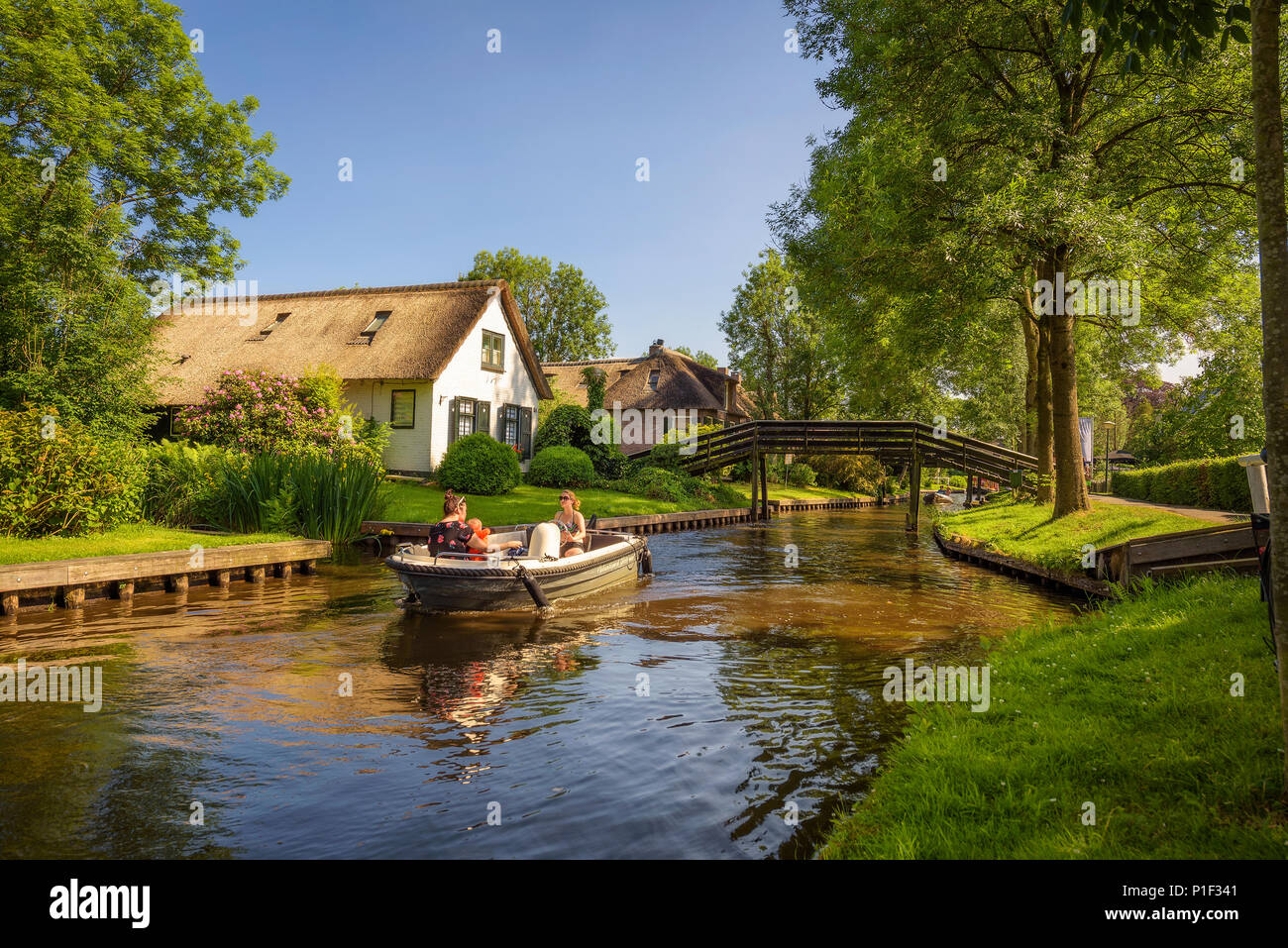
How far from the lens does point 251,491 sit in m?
16.5

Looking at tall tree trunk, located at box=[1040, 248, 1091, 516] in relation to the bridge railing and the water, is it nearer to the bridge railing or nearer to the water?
the water

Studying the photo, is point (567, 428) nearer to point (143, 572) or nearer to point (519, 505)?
point (519, 505)

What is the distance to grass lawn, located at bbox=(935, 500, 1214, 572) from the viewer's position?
537 inches

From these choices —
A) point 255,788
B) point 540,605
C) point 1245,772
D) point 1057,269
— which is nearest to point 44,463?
point 540,605

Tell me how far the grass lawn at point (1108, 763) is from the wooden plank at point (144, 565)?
11348 mm

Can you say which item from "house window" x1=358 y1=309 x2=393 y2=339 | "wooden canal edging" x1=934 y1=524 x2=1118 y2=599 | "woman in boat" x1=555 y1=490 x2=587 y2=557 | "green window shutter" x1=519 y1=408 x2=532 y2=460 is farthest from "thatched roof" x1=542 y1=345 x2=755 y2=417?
"woman in boat" x1=555 y1=490 x2=587 y2=557

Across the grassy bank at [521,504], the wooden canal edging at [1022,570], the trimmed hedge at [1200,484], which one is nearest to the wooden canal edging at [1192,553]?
the wooden canal edging at [1022,570]

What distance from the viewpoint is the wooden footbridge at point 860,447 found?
98.4 ft

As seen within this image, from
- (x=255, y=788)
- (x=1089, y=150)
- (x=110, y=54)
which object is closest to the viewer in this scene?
(x=255, y=788)

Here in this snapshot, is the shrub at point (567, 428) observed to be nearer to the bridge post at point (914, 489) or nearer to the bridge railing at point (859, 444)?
the bridge railing at point (859, 444)

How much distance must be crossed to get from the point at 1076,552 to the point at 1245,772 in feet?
35.5

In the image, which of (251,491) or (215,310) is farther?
(215,310)

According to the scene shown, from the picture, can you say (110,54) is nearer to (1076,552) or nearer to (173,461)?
(173,461)

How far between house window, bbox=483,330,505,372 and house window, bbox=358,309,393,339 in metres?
3.90
